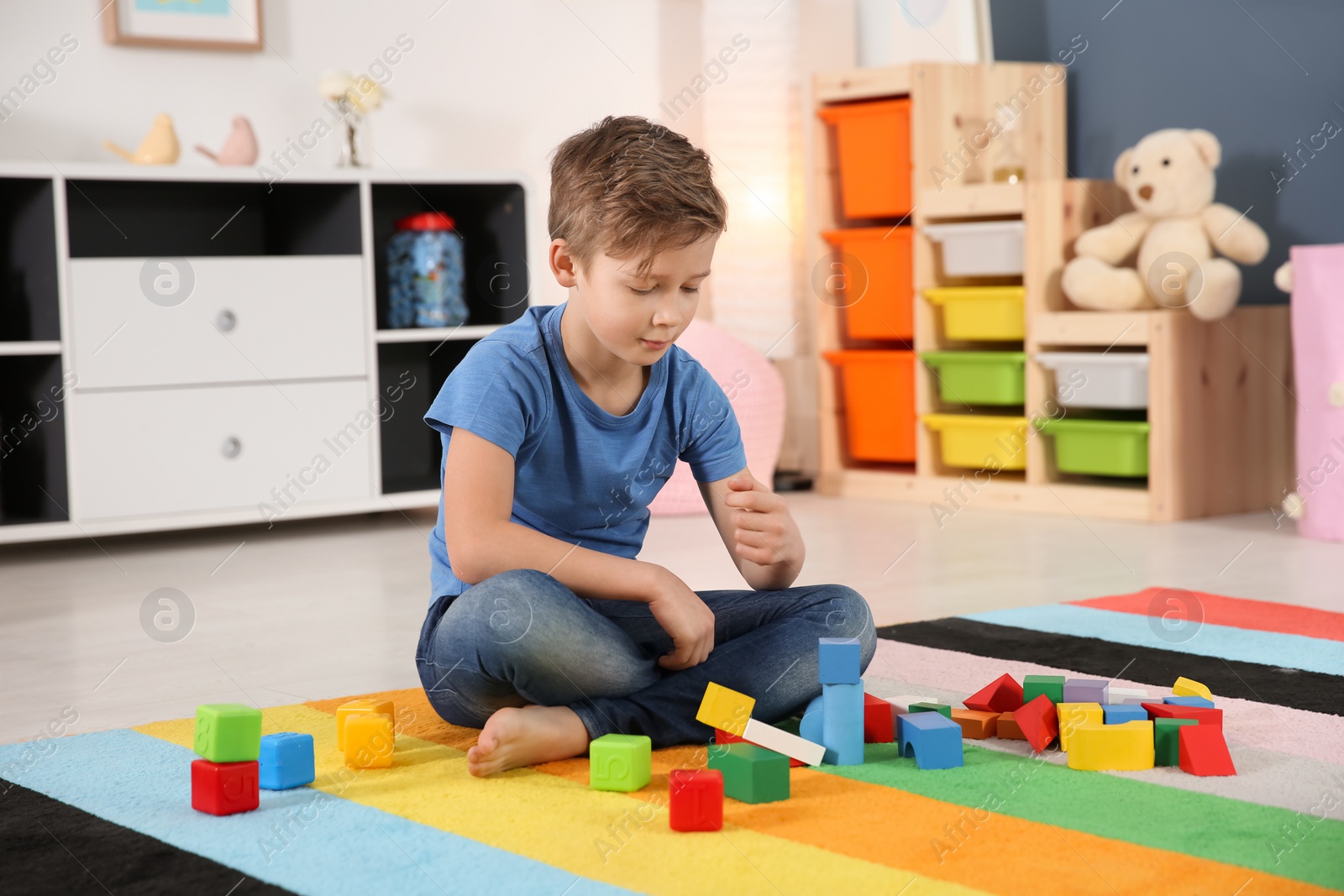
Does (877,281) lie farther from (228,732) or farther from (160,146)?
(228,732)

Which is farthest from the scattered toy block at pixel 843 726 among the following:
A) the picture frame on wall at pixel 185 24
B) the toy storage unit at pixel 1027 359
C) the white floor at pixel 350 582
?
the picture frame on wall at pixel 185 24

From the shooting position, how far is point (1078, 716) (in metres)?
1.15

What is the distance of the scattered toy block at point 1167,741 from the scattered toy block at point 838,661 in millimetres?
231

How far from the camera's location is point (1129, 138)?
313 cm

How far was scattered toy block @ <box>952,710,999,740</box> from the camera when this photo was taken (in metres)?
1.20

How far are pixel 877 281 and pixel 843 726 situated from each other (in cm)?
214

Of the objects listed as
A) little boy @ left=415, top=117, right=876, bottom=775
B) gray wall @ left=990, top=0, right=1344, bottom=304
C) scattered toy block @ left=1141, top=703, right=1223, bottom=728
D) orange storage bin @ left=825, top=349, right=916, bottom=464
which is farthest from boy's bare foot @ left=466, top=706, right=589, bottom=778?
gray wall @ left=990, top=0, right=1344, bottom=304

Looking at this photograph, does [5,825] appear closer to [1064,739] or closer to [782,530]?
[782,530]

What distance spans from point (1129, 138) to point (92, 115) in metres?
2.09

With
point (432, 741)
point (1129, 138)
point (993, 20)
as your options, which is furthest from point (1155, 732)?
point (993, 20)

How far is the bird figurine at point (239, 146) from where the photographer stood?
2.73 m

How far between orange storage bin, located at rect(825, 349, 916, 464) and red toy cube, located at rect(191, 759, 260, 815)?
2.27 metres

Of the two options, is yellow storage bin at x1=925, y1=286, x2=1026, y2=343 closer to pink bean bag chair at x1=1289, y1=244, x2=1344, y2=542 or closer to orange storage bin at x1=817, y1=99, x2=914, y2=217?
orange storage bin at x1=817, y1=99, x2=914, y2=217

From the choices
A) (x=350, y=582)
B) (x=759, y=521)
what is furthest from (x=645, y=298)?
(x=350, y=582)
